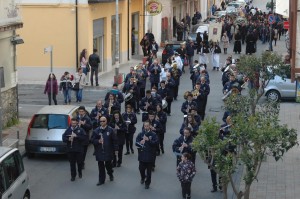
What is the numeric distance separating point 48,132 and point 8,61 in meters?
5.32

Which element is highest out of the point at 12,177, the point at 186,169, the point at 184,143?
the point at 184,143

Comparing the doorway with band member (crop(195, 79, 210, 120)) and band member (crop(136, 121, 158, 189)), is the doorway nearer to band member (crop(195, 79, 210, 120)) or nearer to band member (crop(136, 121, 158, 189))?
band member (crop(195, 79, 210, 120))

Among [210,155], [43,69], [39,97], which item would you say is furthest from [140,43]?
[210,155]

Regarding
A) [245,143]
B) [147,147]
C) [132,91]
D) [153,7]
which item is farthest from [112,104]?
[153,7]

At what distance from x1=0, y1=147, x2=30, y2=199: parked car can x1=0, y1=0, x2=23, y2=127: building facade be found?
28.7ft

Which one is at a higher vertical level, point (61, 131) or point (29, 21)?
point (29, 21)

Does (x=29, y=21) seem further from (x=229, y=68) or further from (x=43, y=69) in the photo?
(x=229, y=68)

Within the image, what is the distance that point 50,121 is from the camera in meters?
20.1

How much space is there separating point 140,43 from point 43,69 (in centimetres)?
1027

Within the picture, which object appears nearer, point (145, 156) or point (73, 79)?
point (145, 156)

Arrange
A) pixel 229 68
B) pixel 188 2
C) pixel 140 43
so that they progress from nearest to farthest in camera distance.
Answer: pixel 229 68 < pixel 140 43 < pixel 188 2

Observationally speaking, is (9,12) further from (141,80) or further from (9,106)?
(141,80)

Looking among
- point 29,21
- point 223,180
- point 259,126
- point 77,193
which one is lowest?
point 77,193

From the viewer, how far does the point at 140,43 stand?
43250 mm
